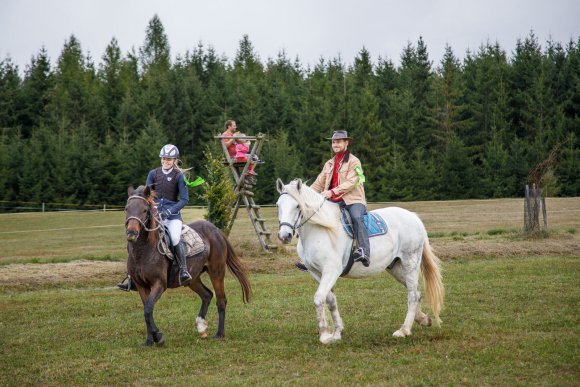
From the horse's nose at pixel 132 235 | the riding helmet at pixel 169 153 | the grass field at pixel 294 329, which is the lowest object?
the grass field at pixel 294 329

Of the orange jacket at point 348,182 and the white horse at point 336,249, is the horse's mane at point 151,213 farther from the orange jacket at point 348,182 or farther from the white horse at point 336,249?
the orange jacket at point 348,182

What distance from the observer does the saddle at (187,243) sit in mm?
10578

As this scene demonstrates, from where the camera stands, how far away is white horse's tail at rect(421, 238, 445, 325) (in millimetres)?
11148

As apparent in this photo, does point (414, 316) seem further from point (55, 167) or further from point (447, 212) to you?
point (55, 167)

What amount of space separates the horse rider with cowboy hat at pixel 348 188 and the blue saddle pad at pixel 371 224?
0.10 meters

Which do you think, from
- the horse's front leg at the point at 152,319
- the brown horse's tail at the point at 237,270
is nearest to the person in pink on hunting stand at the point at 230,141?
the brown horse's tail at the point at 237,270

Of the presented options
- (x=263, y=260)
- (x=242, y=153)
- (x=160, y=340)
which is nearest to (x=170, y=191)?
(x=160, y=340)

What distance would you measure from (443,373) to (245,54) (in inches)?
3515

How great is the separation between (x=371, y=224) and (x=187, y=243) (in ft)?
9.89

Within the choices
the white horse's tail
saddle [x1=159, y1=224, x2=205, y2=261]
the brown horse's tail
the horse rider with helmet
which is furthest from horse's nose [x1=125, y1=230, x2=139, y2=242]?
the white horse's tail

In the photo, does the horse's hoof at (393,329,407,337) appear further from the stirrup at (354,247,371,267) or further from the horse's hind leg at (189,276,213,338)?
the horse's hind leg at (189,276,213,338)

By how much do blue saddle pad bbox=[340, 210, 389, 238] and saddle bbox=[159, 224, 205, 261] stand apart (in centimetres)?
246

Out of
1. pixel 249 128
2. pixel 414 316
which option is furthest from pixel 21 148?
pixel 414 316

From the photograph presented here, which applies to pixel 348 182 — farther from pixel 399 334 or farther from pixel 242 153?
pixel 242 153
